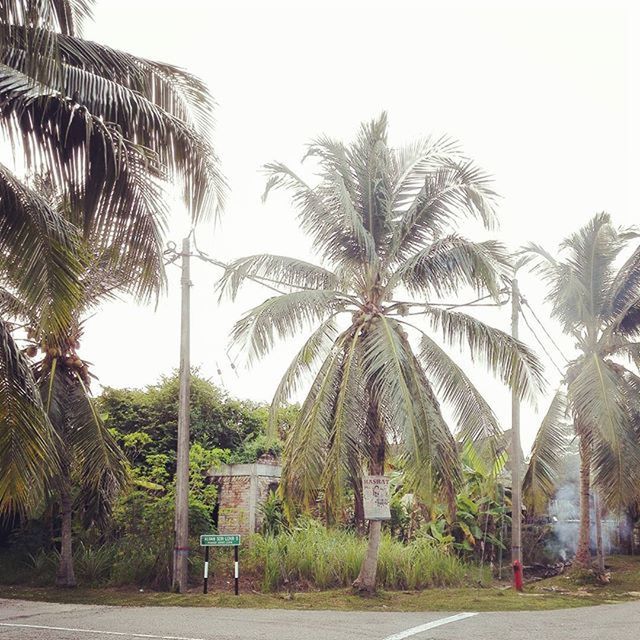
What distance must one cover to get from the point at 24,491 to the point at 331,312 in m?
7.95

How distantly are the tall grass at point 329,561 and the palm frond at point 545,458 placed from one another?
8.91 feet

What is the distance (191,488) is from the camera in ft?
57.0

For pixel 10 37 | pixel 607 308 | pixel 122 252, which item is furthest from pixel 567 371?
pixel 10 37

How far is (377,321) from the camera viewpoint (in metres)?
14.3

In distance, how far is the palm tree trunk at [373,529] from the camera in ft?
45.5

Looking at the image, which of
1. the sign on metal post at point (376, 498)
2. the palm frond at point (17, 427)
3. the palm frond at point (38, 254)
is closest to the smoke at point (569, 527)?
the sign on metal post at point (376, 498)

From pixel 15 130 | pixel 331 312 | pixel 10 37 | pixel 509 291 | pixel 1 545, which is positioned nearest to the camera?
pixel 10 37

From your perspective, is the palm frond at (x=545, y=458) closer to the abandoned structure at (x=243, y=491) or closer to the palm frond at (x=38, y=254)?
the abandoned structure at (x=243, y=491)

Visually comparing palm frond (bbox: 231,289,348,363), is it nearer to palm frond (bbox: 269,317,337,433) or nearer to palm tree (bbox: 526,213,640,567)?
palm frond (bbox: 269,317,337,433)

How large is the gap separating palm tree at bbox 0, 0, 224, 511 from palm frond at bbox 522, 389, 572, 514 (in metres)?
11.7

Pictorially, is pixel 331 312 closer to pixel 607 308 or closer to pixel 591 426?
pixel 591 426

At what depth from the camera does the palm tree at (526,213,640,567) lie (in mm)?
15969

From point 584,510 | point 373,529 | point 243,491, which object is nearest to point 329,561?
point 373,529

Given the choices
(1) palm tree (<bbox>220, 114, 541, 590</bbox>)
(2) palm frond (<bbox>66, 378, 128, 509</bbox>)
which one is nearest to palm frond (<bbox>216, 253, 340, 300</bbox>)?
(1) palm tree (<bbox>220, 114, 541, 590</bbox>)
